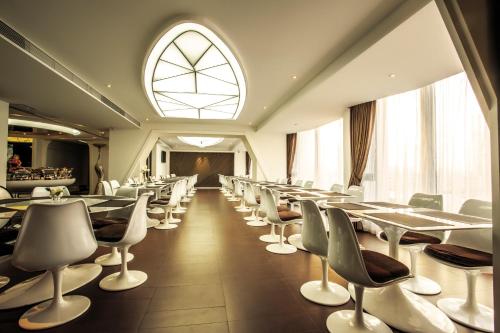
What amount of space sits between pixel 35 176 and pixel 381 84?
11.8 metres

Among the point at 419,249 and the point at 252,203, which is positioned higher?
the point at 252,203

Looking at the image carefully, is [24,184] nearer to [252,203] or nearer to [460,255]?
[252,203]

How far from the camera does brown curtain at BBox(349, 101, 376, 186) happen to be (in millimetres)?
4902

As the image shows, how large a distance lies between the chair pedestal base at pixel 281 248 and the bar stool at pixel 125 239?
66.3 inches

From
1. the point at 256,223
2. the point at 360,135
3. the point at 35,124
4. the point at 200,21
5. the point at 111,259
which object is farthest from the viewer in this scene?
the point at 35,124

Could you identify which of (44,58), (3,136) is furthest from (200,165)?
(44,58)

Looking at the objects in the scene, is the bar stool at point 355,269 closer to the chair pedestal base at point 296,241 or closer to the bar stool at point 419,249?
the bar stool at point 419,249

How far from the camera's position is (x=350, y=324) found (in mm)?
1654

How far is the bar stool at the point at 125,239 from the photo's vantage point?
2.04m

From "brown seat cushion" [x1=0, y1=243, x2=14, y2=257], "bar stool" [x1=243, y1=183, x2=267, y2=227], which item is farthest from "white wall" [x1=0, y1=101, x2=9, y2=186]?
"bar stool" [x1=243, y1=183, x2=267, y2=227]

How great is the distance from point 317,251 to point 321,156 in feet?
20.2

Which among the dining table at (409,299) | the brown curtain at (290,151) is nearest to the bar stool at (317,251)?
the dining table at (409,299)

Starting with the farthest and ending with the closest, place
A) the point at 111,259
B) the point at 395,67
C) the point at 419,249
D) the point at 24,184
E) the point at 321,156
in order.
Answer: the point at 24,184 < the point at 321,156 < the point at 395,67 < the point at 111,259 < the point at 419,249

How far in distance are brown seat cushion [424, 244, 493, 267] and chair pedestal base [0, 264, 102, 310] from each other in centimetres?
324
